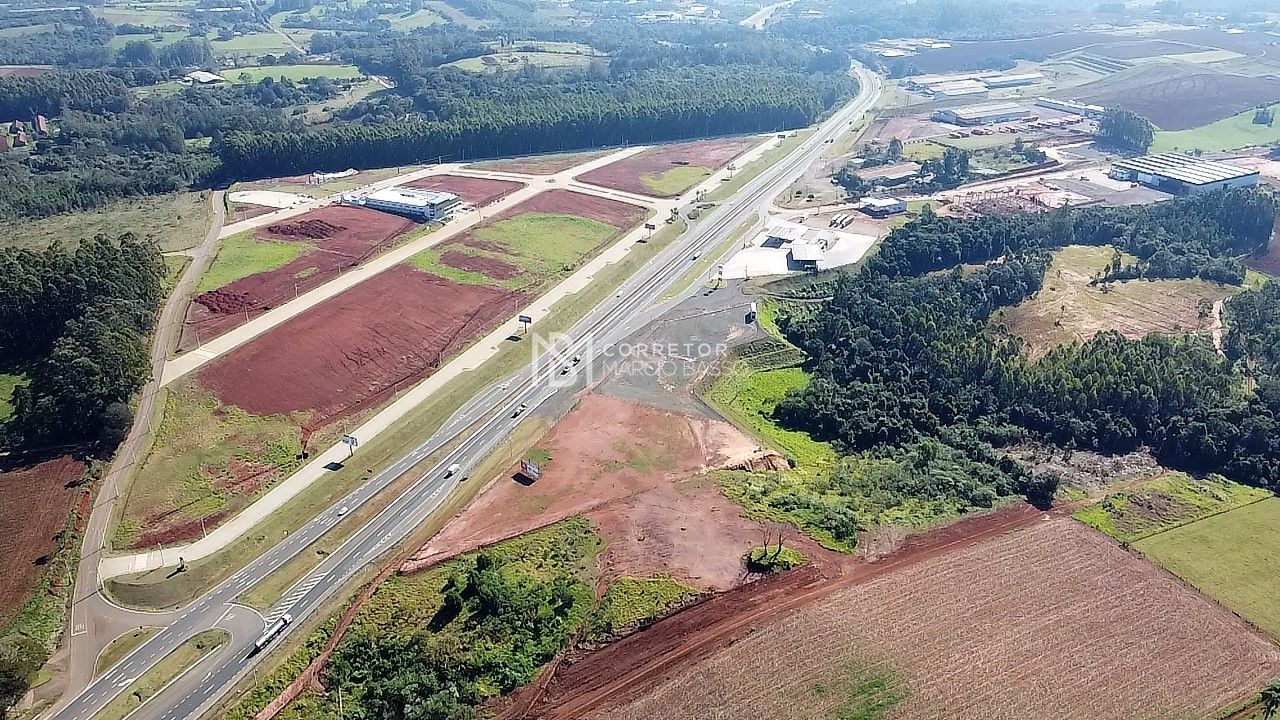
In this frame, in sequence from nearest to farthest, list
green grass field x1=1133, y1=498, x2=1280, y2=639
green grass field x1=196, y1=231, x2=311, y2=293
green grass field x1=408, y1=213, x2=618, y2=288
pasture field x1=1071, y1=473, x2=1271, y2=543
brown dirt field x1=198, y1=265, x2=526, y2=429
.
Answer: green grass field x1=1133, y1=498, x2=1280, y2=639
pasture field x1=1071, y1=473, x2=1271, y2=543
brown dirt field x1=198, y1=265, x2=526, y2=429
green grass field x1=196, y1=231, x2=311, y2=293
green grass field x1=408, y1=213, x2=618, y2=288

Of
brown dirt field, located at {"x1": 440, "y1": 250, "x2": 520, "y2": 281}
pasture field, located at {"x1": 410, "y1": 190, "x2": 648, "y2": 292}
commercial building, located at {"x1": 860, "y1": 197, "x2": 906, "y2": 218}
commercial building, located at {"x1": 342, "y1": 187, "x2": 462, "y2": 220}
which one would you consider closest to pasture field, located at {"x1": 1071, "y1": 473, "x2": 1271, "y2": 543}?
→ pasture field, located at {"x1": 410, "y1": 190, "x2": 648, "y2": 292}

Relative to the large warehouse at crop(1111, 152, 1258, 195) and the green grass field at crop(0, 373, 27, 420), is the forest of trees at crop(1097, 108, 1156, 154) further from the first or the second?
the green grass field at crop(0, 373, 27, 420)

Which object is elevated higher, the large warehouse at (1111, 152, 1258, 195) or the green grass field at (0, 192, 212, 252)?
the large warehouse at (1111, 152, 1258, 195)

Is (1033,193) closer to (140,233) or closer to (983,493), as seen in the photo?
(983,493)

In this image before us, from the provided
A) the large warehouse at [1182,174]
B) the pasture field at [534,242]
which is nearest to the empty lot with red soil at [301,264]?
the pasture field at [534,242]

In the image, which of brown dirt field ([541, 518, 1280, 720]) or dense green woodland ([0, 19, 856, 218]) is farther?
dense green woodland ([0, 19, 856, 218])

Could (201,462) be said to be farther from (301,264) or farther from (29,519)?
(301,264)

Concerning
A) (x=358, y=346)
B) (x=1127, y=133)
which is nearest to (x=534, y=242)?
(x=358, y=346)
